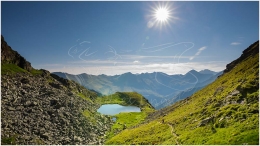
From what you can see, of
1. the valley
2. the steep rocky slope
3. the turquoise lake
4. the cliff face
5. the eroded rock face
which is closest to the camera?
the valley

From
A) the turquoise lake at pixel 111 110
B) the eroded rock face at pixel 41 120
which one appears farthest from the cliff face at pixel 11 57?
the eroded rock face at pixel 41 120

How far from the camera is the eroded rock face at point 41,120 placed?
5338 centimetres

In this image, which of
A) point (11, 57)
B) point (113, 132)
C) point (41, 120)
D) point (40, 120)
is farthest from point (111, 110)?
point (40, 120)

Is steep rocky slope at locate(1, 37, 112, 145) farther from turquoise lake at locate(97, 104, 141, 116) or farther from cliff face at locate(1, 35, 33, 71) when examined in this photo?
cliff face at locate(1, 35, 33, 71)

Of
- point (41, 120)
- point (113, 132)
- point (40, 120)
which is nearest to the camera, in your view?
point (40, 120)

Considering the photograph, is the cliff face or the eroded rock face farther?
the cliff face

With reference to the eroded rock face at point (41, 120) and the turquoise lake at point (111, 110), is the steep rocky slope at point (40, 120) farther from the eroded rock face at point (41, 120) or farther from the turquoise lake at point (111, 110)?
the turquoise lake at point (111, 110)

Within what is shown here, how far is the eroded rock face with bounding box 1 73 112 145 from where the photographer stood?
175 ft

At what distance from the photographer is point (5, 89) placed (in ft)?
242

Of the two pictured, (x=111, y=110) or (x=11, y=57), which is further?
(x=111, y=110)

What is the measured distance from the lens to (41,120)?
2477 inches

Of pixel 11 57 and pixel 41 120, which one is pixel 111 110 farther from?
pixel 41 120

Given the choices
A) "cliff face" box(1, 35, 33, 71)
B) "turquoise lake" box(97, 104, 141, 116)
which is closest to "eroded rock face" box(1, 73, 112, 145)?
"turquoise lake" box(97, 104, 141, 116)

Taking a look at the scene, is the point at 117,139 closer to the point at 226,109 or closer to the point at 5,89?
the point at 226,109
